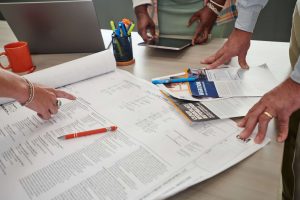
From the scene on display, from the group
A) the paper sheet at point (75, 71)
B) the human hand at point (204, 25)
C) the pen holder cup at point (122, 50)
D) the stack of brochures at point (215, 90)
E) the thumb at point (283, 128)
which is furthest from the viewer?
the human hand at point (204, 25)

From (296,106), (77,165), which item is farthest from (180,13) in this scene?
(77,165)

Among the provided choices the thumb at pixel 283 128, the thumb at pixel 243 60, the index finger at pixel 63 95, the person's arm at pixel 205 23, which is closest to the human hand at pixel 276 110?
the thumb at pixel 283 128

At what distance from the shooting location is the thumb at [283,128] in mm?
680

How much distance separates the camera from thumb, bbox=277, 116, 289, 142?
0.68m

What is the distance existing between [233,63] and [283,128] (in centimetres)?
44

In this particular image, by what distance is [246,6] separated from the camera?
1.10 metres

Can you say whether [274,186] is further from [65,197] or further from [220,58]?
[220,58]

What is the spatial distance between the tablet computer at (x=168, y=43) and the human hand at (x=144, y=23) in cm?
6

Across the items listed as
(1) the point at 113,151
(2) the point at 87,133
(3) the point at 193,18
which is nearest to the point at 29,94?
(2) the point at 87,133

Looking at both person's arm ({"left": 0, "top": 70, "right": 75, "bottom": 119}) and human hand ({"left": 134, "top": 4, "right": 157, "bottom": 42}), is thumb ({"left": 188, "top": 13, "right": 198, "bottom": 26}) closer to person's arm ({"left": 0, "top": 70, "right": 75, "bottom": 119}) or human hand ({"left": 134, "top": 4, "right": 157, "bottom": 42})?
human hand ({"left": 134, "top": 4, "right": 157, "bottom": 42})

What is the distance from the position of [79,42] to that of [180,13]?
0.59 metres

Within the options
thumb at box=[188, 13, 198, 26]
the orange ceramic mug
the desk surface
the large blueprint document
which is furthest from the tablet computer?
the orange ceramic mug

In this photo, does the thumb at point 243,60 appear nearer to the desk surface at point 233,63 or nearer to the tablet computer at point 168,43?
the desk surface at point 233,63

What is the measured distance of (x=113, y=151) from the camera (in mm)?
662
